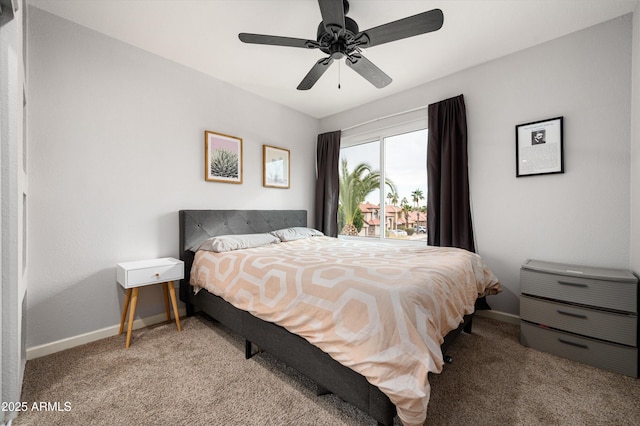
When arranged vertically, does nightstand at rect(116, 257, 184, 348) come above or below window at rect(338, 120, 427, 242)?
below

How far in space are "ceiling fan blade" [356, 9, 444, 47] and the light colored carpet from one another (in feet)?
7.58

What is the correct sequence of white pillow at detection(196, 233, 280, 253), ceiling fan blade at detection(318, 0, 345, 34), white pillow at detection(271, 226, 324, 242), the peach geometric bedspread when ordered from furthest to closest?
white pillow at detection(271, 226, 324, 242)
white pillow at detection(196, 233, 280, 253)
ceiling fan blade at detection(318, 0, 345, 34)
the peach geometric bedspread

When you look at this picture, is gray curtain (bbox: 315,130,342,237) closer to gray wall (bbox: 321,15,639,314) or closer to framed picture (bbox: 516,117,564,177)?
gray wall (bbox: 321,15,639,314)

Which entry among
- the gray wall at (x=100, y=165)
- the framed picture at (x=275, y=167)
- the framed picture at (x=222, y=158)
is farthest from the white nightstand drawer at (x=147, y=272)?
the framed picture at (x=275, y=167)

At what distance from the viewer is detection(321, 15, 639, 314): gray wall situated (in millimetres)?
2170

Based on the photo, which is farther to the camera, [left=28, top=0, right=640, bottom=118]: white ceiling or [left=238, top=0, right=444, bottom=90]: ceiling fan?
[left=28, top=0, right=640, bottom=118]: white ceiling

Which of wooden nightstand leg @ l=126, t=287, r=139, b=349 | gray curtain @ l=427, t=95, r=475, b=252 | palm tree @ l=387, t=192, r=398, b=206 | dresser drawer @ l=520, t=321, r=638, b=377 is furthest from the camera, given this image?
palm tree @ l=387, t=192, r=398, b=206

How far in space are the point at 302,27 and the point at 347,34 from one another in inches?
24.8

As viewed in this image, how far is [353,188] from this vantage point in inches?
166

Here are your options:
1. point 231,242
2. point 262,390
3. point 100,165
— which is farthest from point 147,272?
point 262,390

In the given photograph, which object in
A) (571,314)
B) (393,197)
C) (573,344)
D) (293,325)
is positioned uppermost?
(393,197)

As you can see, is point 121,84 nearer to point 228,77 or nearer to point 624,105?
point 228,77

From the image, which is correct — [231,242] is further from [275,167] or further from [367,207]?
[367,207]

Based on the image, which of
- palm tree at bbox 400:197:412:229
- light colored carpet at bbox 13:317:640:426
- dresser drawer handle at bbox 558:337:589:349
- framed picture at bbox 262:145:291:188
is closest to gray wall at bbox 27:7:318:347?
light colored carpet at bbox 13:317:640:426
